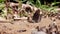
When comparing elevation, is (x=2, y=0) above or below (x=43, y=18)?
above

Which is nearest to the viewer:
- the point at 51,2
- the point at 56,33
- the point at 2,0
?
the point at 56,33

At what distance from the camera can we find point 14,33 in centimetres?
323

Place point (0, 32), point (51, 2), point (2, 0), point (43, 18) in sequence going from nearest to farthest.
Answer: point (0, 32), point (43, 18), point (2, 0), point (51, 2)

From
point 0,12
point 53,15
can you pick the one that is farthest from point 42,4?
point 0,12

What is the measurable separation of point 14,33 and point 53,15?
3.91ft

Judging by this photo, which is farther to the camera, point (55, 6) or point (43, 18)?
point (55, 6)

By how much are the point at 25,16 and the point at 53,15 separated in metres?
0.53

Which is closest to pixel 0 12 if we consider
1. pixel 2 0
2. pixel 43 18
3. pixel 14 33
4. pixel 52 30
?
pixel 2 0

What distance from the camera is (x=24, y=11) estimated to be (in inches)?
167

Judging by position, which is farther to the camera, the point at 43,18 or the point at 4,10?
the point at 4,10

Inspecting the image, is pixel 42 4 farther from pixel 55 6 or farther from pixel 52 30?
pixel 52 30

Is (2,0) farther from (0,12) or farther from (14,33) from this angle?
(14,33)

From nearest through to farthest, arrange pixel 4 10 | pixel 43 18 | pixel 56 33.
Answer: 1. pixel 56 33
2. pixel 43 18
3. pixel 4 10

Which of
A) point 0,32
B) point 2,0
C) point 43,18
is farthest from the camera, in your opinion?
point 2,0
